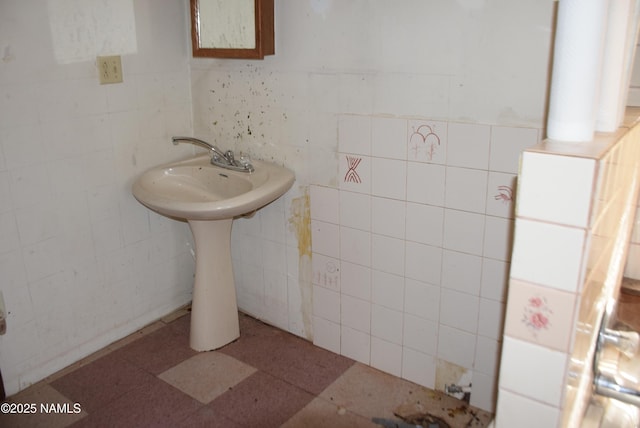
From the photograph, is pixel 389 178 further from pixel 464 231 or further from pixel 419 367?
pixel 419 367

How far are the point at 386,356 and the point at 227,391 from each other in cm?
67

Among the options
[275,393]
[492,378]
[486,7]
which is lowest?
[275,393]

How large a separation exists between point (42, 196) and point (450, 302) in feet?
5.37

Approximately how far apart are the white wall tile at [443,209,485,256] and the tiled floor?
630mm

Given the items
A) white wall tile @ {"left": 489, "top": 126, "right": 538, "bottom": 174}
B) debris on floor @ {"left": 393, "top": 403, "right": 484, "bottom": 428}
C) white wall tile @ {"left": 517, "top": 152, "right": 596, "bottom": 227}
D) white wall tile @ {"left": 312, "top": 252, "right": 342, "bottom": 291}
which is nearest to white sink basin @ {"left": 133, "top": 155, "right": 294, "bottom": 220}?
white wall tile @ {"left": 312, "top": 252, "right": 342, "bottom": 291}

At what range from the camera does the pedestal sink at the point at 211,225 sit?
89.8 inches

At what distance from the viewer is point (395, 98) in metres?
1.95

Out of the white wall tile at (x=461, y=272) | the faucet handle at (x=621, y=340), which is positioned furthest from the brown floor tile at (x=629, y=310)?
the white wall tile at (x=461, y=272)

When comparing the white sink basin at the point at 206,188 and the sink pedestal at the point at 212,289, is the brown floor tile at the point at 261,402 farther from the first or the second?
the white sink basin at the point at 206,188

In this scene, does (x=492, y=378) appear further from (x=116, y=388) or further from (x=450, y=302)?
(x=116, y=388)

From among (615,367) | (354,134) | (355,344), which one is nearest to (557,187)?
(615,367)

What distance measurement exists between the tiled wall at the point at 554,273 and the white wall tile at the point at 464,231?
3.10ft

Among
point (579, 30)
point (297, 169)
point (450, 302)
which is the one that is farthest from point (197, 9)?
point (579, 30)

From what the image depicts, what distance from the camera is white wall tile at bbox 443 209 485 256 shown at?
1.88 meters
